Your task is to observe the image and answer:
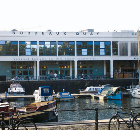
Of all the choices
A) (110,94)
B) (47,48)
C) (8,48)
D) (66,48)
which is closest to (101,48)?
(66,48)

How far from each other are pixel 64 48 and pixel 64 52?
84 centimetres

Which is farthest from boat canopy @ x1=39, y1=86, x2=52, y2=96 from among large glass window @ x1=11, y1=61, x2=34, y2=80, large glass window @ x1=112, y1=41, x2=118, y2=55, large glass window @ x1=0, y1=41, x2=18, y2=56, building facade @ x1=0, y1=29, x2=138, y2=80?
large glass window @ x1=112, y1=41, x2=118, y2=55

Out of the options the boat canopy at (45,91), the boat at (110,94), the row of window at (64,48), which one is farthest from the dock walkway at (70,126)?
the row of window at (64,48)

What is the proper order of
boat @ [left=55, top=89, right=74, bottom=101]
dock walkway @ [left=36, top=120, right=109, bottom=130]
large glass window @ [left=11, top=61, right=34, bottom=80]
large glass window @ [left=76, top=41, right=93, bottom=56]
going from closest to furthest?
dock walkway @ [left=36, top=120, right=109, bottom=130], boat @ [left=55, top=89, right=74, bottom=101], large glass window @ [left=76, top=41, right=93, bottom=56], large glass window @ [left=11, top=61, right=34, bottom=80]

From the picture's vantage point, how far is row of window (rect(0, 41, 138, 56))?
61.9 m

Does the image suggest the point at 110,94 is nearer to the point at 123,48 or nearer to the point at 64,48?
the point at 64,48

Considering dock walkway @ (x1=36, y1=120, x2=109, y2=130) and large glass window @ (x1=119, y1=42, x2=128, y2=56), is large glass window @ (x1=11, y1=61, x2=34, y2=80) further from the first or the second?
dock walkway @ (x1=36, y1=120, x2=109, y2=130)

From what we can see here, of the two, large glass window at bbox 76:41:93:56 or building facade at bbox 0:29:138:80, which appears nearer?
building facade at bbox 0:29:138:80

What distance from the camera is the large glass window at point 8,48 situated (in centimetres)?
6175

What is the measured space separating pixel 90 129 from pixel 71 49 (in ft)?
163

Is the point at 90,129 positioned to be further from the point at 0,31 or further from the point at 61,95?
the point at 0,31

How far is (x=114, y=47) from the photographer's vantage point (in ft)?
212

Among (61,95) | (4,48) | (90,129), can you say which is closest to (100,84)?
(61,95)

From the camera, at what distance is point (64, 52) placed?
208 ft
